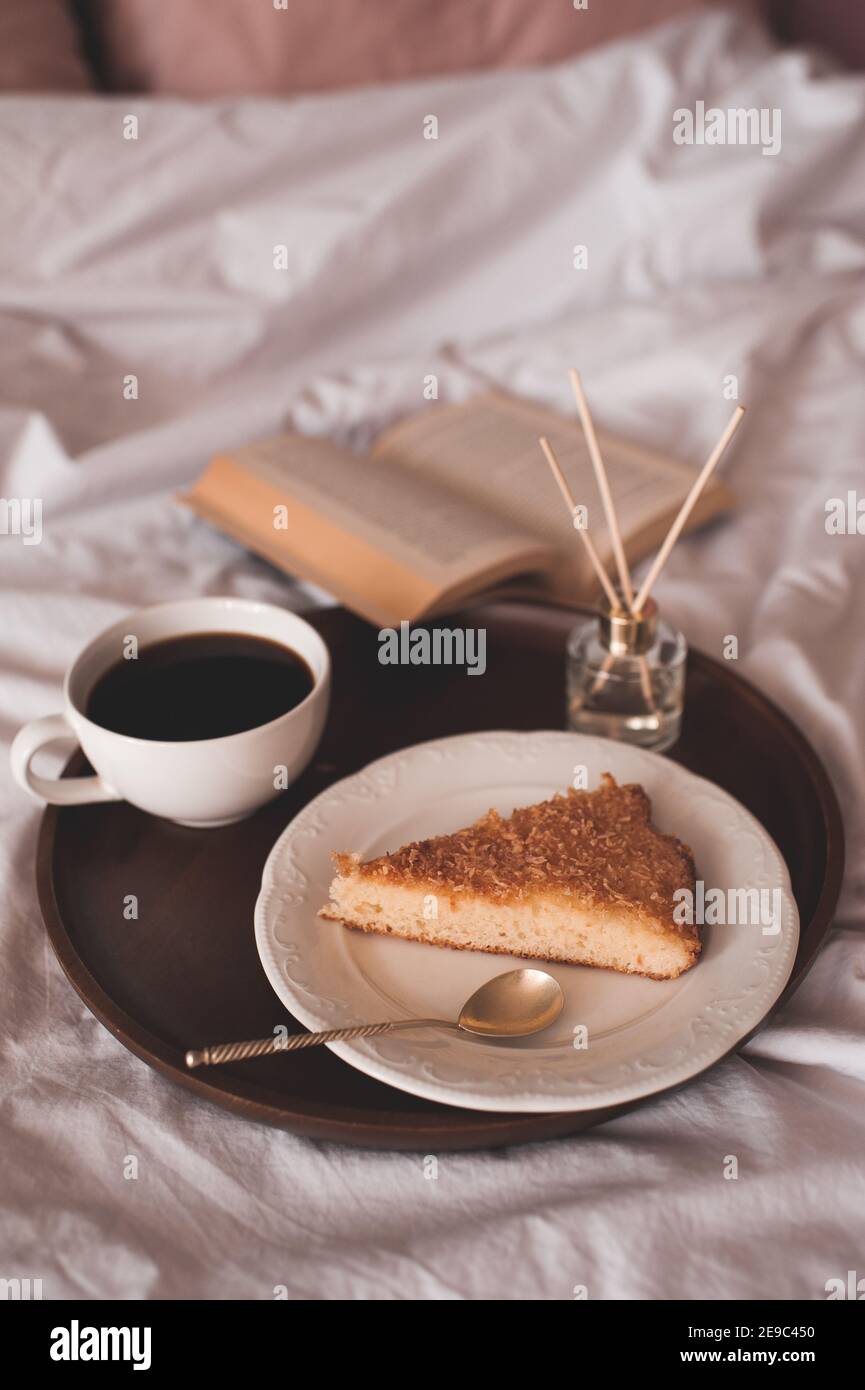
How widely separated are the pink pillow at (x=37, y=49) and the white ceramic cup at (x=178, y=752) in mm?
946

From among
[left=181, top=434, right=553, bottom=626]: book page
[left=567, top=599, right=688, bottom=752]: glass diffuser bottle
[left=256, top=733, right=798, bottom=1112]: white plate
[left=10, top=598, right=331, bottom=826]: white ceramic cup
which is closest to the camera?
[left=256, top=733, right=798, bottom=1112]: white plate

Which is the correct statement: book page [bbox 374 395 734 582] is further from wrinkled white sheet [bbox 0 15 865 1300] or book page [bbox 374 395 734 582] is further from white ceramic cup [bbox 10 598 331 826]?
white ceramic cup [bbox 10 598 331 826]

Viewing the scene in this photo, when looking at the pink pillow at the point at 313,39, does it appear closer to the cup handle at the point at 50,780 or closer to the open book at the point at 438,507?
the open book at the point at 438,507

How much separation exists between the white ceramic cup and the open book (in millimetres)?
181

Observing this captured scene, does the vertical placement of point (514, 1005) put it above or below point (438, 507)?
below

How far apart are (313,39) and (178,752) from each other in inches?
46.5

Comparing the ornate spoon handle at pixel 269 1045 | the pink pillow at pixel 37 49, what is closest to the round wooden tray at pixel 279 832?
the ornate spoon handle at pixel 269 1045

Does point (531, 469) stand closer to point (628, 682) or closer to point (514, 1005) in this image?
point (628, 682)

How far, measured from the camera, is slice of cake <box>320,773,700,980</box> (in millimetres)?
674

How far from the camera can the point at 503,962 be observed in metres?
0.70

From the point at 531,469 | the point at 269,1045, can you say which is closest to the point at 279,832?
the point at 269,1045

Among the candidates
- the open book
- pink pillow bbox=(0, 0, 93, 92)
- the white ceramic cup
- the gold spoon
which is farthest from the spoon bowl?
pink pillow bbox=(0, 0, 93, 92)

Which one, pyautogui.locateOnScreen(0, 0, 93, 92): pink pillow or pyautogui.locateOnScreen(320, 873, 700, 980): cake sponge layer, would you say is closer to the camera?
pyautogui.locateOnScreen(320, 873, 700, 980): cake sponge layer

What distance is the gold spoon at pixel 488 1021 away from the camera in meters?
0.61
